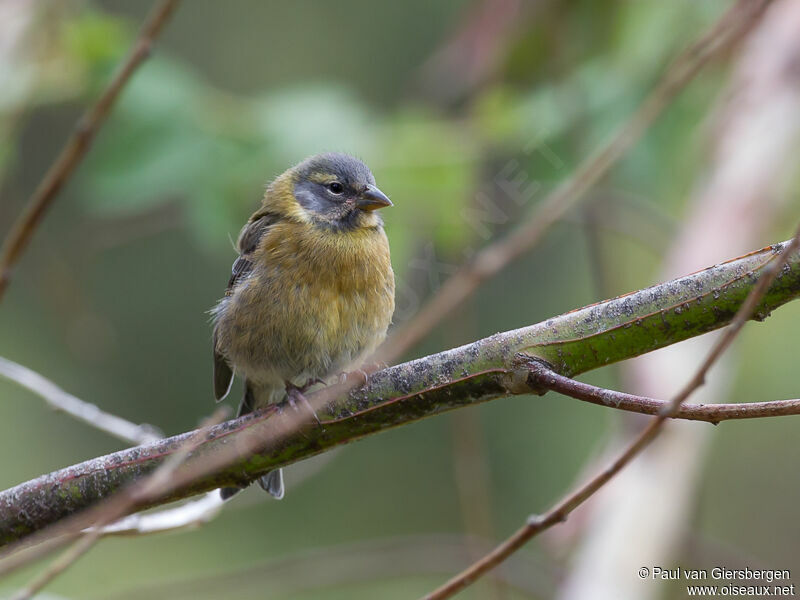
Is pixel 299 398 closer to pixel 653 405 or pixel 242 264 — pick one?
pixel 242 264

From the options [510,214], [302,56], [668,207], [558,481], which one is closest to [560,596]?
[510,214]

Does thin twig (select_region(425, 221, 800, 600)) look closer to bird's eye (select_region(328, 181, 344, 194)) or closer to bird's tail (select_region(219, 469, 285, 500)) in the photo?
bird's tail (select_region(219, 469, 285, 500))

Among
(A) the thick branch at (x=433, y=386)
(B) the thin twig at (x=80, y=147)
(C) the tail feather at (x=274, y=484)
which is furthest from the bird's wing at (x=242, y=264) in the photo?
(A) the thick branch at (x=433, y=386)

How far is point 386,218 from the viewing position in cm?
403

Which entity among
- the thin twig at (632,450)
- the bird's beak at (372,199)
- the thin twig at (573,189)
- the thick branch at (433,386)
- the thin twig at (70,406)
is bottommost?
the thin twig at (632,450)

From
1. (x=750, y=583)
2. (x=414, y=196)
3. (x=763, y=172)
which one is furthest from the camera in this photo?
(x=763, y=172)

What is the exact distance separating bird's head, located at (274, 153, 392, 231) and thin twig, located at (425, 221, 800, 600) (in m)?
1.98

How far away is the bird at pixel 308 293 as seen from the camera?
339 centimetres

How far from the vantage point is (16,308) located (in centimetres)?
982

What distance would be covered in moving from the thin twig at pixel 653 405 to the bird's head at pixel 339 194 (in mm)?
1766

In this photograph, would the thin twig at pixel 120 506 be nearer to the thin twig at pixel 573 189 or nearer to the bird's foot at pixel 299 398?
the bird's foot at pixel 299 398

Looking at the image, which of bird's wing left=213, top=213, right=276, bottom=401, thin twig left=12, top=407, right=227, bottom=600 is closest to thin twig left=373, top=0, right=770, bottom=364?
thin twig left=12, top=407, right=227, bottom=600

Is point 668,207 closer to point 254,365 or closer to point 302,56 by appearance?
point 254,365

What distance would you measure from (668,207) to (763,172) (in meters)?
1.79
